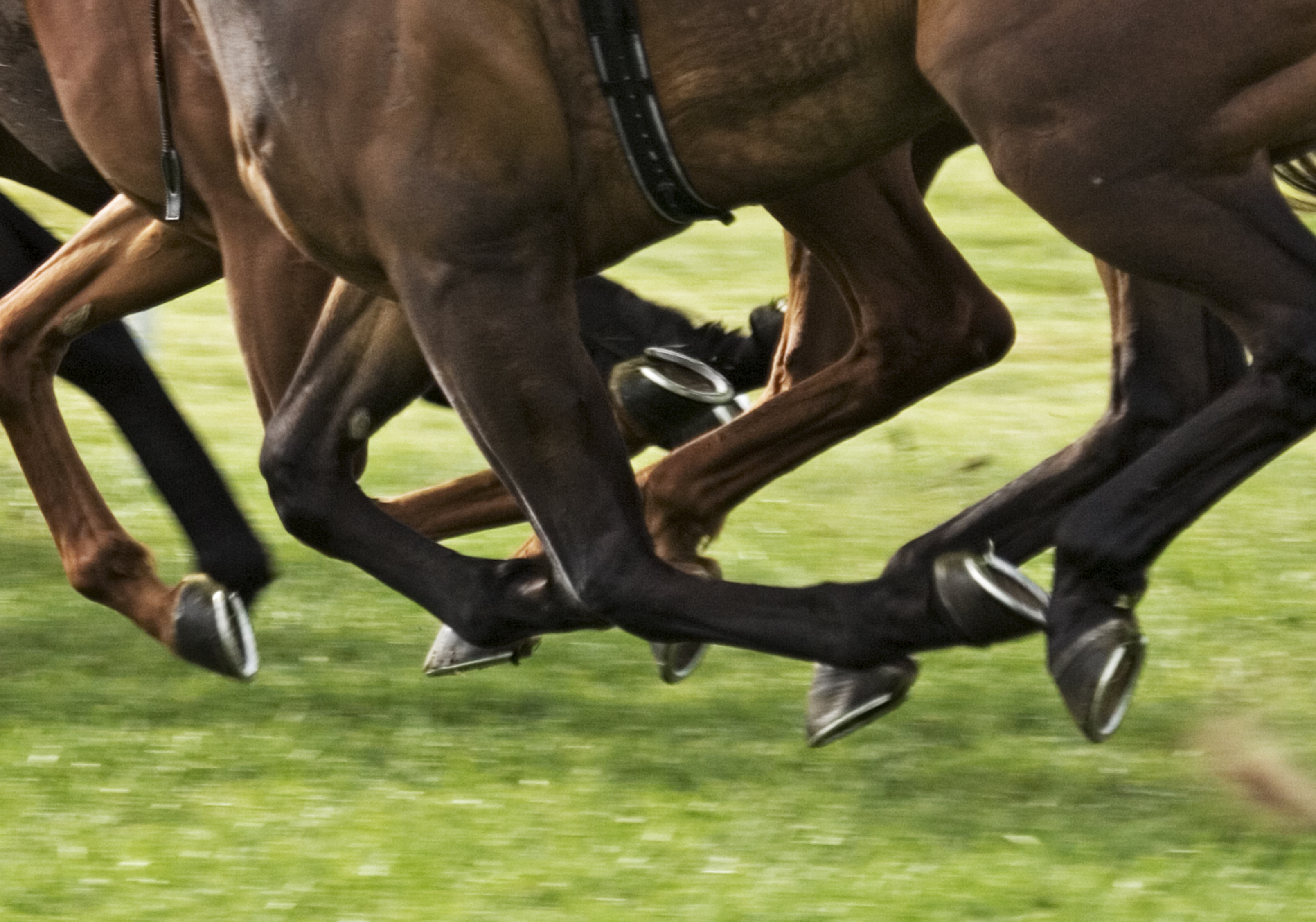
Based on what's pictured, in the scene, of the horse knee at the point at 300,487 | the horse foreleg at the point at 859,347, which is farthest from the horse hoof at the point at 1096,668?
the horse knee at the point at 300,487

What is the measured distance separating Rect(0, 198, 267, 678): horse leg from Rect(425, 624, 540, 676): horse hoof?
38 cm

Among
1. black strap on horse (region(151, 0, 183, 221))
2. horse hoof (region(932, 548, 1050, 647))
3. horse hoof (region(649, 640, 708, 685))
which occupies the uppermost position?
black strap on horse (region(151, 0, 183, 221))

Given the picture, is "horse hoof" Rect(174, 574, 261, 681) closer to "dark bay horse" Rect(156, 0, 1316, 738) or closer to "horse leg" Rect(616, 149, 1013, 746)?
"horse leg" Rect(616, 149, 1013, 746)

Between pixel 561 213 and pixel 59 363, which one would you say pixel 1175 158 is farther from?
pixel 59 363

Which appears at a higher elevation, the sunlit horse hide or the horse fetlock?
the sunlit horse hide

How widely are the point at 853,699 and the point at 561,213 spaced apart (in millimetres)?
1014

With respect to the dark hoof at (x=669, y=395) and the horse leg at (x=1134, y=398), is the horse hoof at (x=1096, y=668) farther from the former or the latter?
the dark hoof at (x=669, y=395)

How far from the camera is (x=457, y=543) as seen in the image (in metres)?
5.74

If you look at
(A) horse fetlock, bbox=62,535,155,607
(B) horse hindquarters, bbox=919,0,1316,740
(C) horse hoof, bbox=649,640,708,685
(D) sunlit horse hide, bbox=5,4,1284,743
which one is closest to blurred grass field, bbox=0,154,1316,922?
(C) horse hoof, bbox=649,640,708,685

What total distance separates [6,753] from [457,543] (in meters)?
1.94

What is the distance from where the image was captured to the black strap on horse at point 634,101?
3154 millimetres

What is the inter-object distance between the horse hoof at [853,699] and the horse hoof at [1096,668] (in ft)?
1.42

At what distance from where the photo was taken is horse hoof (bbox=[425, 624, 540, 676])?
4.16 m

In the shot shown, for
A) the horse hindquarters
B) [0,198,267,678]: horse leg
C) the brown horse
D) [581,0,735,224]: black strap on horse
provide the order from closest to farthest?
the horse hindquarters < [581,0,735,224]: black strap on horse < the brown horse < [0,198,267,678]: horse leg
